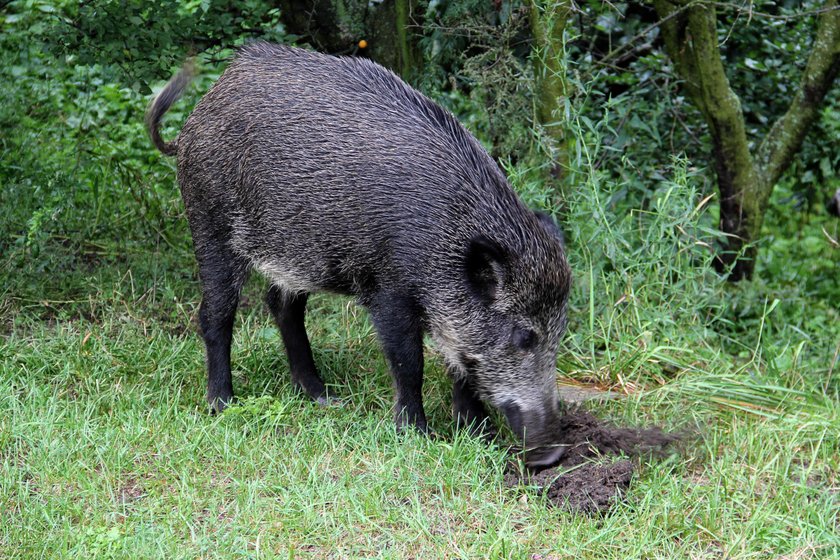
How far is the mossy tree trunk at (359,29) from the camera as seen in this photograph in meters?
6.16

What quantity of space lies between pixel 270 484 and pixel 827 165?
484 centimetres

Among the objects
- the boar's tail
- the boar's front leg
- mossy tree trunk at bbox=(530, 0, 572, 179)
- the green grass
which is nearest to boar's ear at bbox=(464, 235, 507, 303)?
the boar's front leg

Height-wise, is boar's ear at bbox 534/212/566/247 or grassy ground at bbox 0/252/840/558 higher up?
boar's ear at bbox 534/212/566/247

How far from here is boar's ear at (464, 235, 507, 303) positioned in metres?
4.16

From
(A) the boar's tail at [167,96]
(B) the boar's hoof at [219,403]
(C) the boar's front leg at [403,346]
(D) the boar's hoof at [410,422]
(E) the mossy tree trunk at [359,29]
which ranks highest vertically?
(E) the mossy tree trunk at [359,29]

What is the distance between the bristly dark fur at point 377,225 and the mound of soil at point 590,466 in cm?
17

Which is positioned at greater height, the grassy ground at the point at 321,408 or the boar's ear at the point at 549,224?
the boar's ear at the point at 549,224

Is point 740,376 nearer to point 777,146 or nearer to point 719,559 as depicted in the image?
point 719,559

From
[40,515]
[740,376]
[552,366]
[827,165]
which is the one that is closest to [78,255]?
[40,515]

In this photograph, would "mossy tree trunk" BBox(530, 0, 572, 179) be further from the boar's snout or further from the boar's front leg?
the boar's snout

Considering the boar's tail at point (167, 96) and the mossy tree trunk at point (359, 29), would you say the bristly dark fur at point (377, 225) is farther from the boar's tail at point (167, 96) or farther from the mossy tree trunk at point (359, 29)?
the mossy tree trunk at point (359, 29)

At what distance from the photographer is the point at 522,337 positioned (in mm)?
4242

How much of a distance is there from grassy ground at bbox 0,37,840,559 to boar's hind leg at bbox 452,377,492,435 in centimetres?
9

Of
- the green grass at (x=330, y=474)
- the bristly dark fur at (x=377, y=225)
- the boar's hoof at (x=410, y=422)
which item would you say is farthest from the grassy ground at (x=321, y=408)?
the bristly dark fur at (x=377, y=225)
